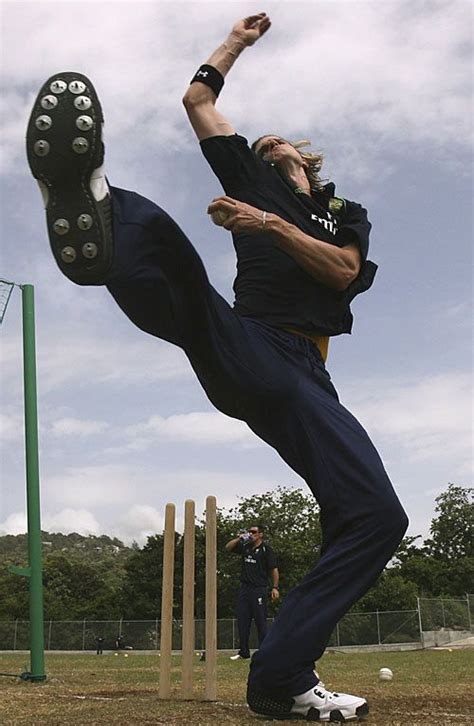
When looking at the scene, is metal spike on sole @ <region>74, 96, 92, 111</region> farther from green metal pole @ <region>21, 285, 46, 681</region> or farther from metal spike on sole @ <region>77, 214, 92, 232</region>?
green metal pole @ <region>21, 285, 46, 681</region>

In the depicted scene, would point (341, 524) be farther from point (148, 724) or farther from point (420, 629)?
point (420, 629)

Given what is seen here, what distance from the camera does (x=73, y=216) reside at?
7.71ft

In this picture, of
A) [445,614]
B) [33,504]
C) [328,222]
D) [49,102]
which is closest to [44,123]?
[49,102]

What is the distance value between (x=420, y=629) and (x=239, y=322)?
2138 cm

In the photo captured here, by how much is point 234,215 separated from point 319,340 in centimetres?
69

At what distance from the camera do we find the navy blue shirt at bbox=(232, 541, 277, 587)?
11359 millimetres

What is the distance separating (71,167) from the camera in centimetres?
233

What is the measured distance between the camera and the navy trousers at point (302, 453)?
2.79 metres

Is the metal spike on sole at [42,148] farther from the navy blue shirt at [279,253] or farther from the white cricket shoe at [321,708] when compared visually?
the white cricket shoe at [321,708]

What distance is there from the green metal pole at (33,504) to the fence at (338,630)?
15.2 m

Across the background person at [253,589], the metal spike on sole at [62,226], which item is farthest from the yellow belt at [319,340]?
the background person at [253,589]

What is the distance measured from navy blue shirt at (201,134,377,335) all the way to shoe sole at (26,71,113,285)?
34.9 inches

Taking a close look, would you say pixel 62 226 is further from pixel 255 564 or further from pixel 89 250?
pixel 255 564

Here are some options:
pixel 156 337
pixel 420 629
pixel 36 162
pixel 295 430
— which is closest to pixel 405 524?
pixel 295 430
